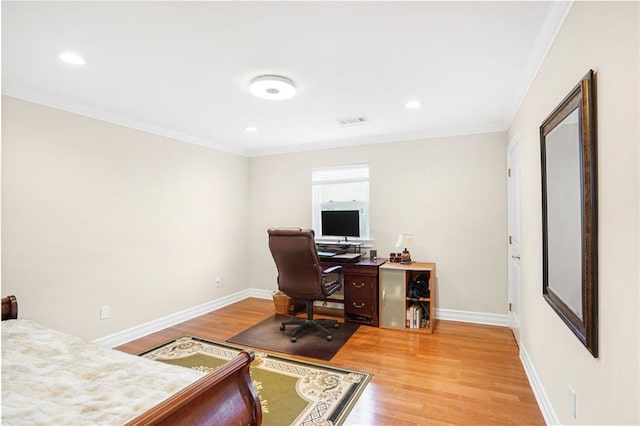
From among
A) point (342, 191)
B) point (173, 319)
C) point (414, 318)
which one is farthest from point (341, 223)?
point (173, 319)

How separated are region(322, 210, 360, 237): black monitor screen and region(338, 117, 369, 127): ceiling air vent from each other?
3.88ft

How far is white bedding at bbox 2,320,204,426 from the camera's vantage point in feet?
4.12

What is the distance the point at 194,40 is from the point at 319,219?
3.27 metres

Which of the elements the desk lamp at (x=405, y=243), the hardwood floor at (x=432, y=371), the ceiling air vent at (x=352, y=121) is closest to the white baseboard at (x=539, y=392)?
the hardwood floor at (x=432, y=371)

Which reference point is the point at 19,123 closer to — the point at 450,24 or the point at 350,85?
the point at 350,85

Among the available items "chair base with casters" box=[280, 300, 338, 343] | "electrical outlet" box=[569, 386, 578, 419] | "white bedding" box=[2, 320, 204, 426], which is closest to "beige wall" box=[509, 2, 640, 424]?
"electrical outlet" box=[569, 386, 578, 419]

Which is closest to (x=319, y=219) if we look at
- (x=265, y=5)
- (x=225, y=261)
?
(x=225, y=261)

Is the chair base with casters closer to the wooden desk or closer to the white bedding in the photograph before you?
the wooden desk

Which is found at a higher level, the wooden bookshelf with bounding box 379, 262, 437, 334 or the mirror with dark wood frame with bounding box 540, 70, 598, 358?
the mirror with dark wood frame with bounding box 540, 70, 598, 358

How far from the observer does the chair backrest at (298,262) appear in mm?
3287

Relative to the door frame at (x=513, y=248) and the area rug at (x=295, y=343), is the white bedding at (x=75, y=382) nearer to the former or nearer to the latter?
the area rug at (x=295, y=343)

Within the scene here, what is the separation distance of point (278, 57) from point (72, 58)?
1406 mm

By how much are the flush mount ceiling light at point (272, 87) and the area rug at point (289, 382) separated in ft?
7.65

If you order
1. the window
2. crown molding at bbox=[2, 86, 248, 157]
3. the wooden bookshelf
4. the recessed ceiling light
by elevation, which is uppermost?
the recessed ceiling light
